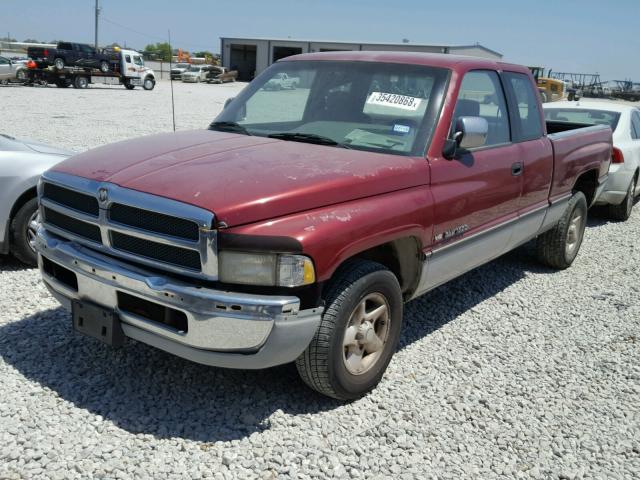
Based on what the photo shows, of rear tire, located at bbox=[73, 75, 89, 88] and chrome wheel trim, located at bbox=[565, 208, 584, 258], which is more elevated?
rear tire, located at bbox=[73, 75, 89, 88]

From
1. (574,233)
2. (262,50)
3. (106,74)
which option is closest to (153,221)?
(574,233)

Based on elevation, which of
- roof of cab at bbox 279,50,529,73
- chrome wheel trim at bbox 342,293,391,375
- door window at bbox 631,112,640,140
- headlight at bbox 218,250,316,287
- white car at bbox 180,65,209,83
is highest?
white car at bbox 180,65,209,83

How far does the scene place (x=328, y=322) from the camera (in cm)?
317

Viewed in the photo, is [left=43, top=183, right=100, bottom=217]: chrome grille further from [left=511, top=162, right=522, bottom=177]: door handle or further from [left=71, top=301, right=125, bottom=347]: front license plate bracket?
[left=511, top=162, right=522, bottom=177]: door handle

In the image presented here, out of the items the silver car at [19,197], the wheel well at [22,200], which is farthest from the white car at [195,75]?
the wheel well at [22,200]

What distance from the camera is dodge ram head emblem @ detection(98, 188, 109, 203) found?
3148mm

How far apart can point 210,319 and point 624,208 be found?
7818 millimetres

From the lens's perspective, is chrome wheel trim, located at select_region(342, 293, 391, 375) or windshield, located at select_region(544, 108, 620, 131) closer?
chrome wheel trim, located at select_region(342, 293, 391, 375)

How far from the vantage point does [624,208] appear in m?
8.93

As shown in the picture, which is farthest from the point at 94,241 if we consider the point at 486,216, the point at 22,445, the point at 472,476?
the point at 486,216

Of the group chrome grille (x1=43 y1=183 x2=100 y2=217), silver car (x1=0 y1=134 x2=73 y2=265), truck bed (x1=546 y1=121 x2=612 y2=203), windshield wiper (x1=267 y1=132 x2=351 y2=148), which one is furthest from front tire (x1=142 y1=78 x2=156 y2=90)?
chrome grille (x1=43 y1=183 x2=100 y2=217)

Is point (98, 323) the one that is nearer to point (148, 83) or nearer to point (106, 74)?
point (106, 74)

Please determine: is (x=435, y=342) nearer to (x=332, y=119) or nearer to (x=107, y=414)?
(x=332, y=119)

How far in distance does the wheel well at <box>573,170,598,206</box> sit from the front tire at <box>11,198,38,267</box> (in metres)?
5.34
